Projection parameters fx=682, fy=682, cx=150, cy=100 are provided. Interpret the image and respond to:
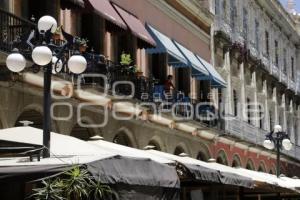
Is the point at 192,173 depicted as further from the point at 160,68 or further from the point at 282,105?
the point at 282,105

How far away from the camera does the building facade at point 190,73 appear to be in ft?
53.5

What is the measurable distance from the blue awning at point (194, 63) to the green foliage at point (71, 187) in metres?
16.3

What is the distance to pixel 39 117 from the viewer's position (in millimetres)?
15867

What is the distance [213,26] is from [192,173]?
61.2 ft

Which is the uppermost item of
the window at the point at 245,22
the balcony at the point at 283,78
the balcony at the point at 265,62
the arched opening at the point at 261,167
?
the window at the point at 245,22

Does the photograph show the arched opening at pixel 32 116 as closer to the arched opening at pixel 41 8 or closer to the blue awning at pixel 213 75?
the arched opening at pixel 41 8

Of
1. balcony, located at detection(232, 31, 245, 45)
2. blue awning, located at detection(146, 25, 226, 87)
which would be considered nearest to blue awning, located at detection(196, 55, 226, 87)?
blue awning, located at detection(146, 25, 226, 87)

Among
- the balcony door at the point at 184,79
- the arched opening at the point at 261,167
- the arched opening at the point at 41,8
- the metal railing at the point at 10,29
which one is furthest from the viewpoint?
the arched opening at the point at 261,167

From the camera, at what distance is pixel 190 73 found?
26672mm

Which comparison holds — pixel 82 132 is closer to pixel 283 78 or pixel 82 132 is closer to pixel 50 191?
pixel 50 191

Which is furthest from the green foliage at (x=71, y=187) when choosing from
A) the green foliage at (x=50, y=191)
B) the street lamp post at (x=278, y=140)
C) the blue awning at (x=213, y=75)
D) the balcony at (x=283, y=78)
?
the balcony at (x=283, y=78)

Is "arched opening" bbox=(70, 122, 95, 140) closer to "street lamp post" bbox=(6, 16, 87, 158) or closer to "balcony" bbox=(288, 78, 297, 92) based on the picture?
"street lamp post" bbox=(6, 16, 87, 158)

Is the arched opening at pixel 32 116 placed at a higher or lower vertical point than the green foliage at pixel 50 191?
higher

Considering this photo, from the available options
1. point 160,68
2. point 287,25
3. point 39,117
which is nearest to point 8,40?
point 39,117
